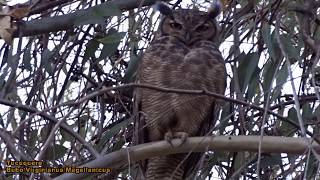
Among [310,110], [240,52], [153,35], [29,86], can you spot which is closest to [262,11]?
[240,52]

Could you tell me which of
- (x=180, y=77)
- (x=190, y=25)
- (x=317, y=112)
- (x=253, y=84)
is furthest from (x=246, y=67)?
(x=190, y=25)

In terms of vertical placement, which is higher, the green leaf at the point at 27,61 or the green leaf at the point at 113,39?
the green leaf at the point at 113,39

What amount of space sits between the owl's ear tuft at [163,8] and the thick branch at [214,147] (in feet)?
2.32

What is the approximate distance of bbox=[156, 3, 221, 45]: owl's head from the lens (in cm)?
336

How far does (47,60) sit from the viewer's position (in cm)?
281

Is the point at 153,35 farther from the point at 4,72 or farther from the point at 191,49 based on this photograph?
the point at 4,72

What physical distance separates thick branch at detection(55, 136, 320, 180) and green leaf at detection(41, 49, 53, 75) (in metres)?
0.57

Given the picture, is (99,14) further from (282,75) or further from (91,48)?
(282,75)

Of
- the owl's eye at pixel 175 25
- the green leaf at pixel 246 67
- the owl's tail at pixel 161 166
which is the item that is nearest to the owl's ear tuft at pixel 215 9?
the owl's eye at pixel 175 25

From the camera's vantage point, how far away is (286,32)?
312 centimetres

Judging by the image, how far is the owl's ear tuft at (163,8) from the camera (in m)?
3.04

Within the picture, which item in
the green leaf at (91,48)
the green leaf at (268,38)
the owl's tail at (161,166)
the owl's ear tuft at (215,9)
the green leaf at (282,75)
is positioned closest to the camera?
the green leaf at (282,75)

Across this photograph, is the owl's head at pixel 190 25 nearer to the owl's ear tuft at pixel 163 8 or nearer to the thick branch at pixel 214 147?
the owl's ear tuft at pixel 163 8

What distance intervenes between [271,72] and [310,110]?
0.71 ft
